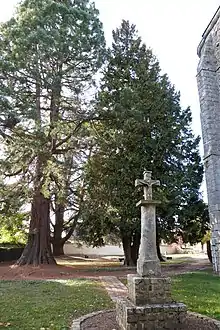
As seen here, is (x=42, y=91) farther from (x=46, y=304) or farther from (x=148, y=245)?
(x=148, y=245)

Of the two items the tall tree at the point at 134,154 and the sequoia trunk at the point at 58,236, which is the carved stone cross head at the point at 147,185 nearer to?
the tall tree at the point at 134,154

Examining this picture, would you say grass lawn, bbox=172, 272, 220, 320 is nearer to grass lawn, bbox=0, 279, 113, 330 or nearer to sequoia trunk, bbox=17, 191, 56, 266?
grass lawn, bbox=0, 279, 113, 330

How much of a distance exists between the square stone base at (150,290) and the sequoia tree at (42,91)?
344 inches

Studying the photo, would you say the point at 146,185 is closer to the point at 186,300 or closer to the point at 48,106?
the point at 186,300

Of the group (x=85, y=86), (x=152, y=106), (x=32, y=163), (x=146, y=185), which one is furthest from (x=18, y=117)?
(x=146, y=185)

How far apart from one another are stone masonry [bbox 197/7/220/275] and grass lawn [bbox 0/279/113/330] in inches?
205

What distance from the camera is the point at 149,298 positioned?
4.64 metres

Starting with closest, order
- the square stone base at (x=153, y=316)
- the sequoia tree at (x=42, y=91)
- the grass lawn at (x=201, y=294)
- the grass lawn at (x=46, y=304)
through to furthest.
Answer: the square stone base at (x=153, y=316), the grass lawn at (x=46, y=304), the grass lawn at (x=201, y=294), the sequoia tree at (x=42, y=91)

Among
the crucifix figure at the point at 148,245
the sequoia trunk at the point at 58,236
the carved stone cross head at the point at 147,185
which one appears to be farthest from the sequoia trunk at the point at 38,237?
the crucifix figure at the point at 148,245

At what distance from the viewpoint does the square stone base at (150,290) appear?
4.62 m

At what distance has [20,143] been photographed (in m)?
13.2

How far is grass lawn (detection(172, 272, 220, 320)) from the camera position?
6.13 metres

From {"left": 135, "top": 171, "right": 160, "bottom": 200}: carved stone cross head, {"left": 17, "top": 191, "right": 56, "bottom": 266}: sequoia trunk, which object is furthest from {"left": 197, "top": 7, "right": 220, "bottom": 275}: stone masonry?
{"left": 17, "top": 191, "right": 56, "bottom": 266}: sequoia trunk

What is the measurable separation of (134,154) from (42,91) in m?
4.93
